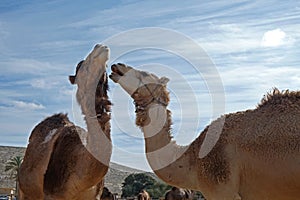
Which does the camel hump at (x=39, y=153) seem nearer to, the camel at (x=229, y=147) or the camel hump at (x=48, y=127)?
the camel hump at (x=48, y=127)

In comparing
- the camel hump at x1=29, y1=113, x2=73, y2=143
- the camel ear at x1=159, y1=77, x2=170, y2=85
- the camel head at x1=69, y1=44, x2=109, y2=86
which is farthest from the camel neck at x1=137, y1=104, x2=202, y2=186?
the camel hump at x1=29, y1=113, x2=73, y2=143

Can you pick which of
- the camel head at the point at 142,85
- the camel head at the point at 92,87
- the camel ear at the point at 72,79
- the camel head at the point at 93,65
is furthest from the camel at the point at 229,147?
the camel ear at the point at 72,79

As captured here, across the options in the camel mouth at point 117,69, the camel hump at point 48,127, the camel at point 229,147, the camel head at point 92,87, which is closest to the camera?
the camel at point 229,147

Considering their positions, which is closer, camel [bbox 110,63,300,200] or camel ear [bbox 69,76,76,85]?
camel [bbox 110,63,300,200]

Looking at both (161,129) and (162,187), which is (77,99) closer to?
(161,129)

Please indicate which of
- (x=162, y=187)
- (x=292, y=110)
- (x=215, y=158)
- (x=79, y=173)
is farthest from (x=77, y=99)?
(x=162, y=187)

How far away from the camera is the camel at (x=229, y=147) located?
25.1ft

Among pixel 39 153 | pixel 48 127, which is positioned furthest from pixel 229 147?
pixel 48 127

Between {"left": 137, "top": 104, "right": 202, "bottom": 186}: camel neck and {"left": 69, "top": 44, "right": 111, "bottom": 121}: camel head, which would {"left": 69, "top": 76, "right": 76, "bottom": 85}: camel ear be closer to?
{"left": 69, "top": 44, "right": 111, "bottom": 121}: camel head

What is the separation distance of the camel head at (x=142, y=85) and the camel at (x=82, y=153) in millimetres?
782

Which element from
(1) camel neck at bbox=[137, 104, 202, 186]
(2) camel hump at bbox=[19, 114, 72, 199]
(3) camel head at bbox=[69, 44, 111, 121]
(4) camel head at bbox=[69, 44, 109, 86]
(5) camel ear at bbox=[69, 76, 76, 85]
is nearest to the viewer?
(1) camel neck at bbox=[137, 104, 202, 186]

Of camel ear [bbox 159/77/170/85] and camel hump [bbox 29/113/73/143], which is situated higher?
camel ear [bbox 159/77/170/85]

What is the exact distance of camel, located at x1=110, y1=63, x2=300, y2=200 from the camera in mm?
7664

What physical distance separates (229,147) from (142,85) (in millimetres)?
1478
